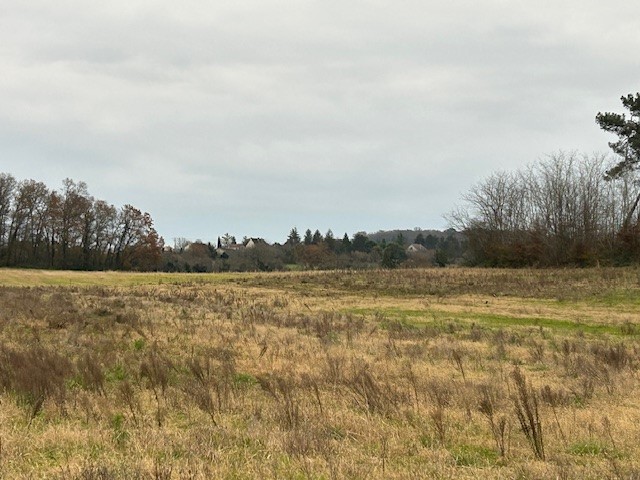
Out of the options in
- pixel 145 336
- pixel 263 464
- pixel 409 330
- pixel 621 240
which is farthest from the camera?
pixel 621 240

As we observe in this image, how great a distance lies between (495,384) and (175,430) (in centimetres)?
600

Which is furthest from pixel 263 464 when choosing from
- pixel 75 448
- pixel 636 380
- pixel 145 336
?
pixel 145 336

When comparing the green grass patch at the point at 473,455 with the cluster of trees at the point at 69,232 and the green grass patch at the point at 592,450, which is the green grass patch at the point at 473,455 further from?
the cluster of trees at the point at 69,232

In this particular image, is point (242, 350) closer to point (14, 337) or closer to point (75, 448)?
point (14, 337)

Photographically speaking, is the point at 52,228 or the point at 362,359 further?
the point at 52,228

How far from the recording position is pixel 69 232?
82000mm

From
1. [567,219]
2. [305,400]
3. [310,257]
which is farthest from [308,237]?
[305,400]

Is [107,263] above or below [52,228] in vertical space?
below

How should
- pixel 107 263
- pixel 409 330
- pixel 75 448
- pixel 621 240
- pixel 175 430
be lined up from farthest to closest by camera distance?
pixel 107 263
pixel 621 240
pixel 409 330
pixel 175 430
pixel 75 448

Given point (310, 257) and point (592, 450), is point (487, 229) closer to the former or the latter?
point (310, 257)

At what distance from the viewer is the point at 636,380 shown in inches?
398

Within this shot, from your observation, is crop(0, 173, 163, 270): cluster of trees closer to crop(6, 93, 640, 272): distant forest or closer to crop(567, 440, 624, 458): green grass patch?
crop(6, 93, 640, 272): distant forest

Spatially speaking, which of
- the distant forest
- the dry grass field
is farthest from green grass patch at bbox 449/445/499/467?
the distant forest

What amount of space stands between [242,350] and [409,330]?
7344 mm
